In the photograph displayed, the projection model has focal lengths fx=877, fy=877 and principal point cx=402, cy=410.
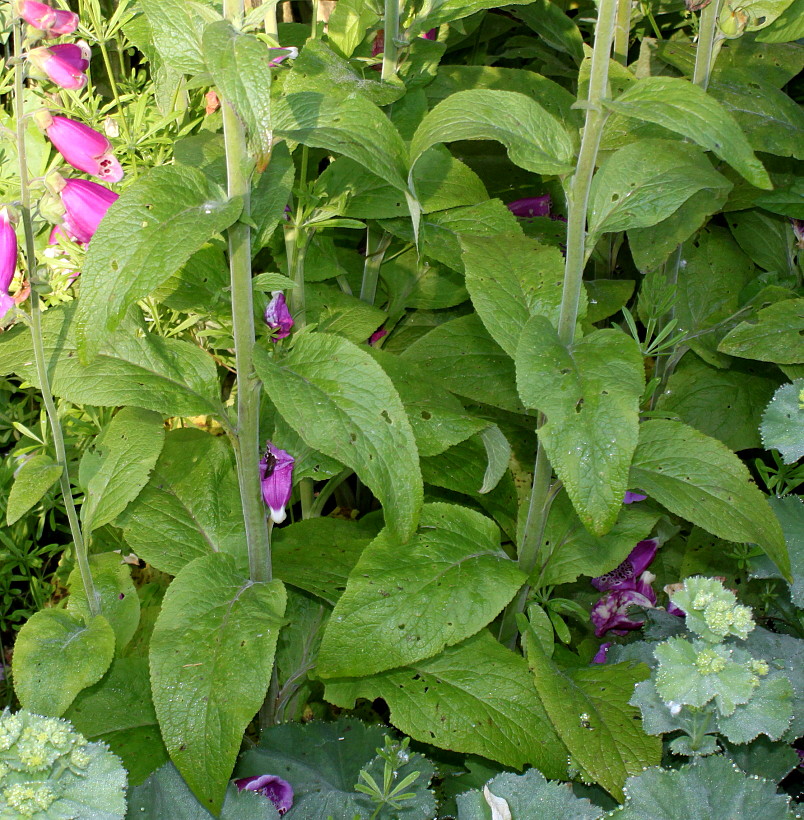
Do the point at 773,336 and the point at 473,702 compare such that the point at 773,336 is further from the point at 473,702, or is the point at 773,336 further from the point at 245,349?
the point at 245,349

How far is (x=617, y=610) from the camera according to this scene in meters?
1.77

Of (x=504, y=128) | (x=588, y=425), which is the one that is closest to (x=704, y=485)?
(x=588, y=425)

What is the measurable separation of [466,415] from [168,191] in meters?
0.64

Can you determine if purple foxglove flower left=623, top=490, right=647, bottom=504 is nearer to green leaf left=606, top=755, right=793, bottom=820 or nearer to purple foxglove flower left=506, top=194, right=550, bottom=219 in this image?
green leaf left=606, top=755, right=793, bottom=820

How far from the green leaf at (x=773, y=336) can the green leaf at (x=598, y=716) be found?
2.20 ft

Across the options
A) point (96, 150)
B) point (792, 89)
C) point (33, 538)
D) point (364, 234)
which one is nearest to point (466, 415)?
point (96, 150)

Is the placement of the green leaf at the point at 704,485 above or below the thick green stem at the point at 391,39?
below

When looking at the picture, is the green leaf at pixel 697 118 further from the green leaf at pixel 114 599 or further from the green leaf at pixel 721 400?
the green leaf at pixel 114 599

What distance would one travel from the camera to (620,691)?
1486 millimetres

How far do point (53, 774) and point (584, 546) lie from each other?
966mm

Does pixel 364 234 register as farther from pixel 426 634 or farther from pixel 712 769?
pixel 712 769

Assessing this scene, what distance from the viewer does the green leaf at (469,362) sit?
173 cm

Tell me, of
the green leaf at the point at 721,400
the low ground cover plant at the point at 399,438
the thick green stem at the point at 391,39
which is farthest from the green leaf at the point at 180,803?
the thick green stem at the point at 391,39

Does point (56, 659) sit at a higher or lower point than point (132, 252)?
lower
